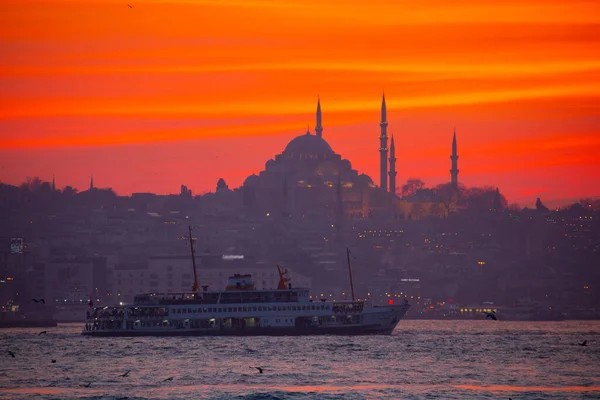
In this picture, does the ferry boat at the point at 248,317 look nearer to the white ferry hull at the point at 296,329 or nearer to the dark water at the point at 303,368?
the white ferry hull at the point at 296,329

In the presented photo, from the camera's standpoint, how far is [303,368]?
70125 mm

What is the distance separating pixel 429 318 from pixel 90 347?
2911 inches

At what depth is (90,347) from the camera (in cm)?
8662

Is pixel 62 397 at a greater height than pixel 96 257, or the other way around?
pixel 96 257

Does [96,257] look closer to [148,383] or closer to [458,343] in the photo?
[458,343]

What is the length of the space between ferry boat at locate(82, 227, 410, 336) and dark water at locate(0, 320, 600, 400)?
1.65 m

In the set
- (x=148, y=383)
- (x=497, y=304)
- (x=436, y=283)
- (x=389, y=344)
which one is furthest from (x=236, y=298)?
(x=436, y=283)

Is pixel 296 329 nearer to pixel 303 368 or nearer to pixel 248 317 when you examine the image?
pixel 248 317

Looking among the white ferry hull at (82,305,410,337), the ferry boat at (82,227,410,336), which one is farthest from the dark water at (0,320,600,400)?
the ferry boat at (82,227,410,336)

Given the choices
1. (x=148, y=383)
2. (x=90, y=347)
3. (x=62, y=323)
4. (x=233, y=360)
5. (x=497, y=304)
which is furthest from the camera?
(x=497, y=304)

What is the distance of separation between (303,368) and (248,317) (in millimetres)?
→ 24815

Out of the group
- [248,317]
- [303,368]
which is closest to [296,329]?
[248,317]

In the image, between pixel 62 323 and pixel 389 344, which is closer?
pixel 389 344

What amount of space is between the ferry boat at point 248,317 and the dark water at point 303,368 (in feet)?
5.40
